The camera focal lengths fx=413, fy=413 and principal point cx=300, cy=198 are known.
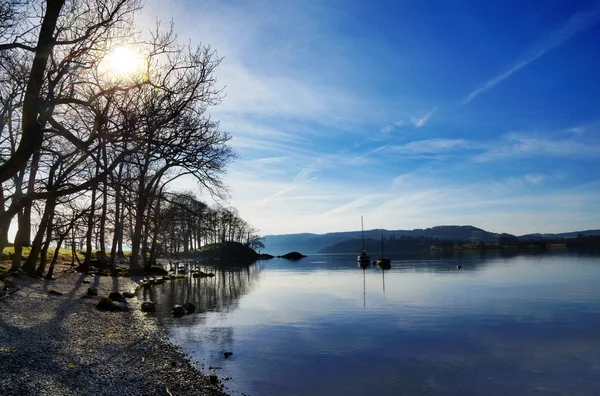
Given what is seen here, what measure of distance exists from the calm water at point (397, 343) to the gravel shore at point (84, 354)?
147 centimetres

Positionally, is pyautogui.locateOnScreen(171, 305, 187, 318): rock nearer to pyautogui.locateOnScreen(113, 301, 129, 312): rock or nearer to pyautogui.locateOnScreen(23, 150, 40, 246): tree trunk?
pyautogui.locateOnScreen(113, 301, 129, 312): rock

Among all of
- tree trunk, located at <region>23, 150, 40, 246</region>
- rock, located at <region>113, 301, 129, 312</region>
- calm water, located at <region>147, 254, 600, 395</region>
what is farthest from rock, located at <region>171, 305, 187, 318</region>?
tree trunk, located at <region>23, 150, 40, 246</region>

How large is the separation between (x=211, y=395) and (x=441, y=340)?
11.8 meters

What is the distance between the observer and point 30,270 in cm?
2717

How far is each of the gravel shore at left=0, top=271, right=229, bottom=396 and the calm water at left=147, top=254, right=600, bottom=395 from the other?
57.9 inches

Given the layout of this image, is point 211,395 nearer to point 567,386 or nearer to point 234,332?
point 234,332

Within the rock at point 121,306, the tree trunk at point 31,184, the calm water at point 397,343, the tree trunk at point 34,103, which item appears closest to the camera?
the tree trunk at point 34,103

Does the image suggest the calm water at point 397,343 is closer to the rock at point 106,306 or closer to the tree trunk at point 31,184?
the rock at point 106,306

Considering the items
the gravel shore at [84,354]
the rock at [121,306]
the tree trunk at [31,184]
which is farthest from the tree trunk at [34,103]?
the rock at [121,306]

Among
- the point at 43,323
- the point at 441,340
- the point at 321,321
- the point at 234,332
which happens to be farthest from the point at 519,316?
the point at 43,323

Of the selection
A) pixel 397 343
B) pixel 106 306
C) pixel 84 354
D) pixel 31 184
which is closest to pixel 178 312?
pixel 106 306

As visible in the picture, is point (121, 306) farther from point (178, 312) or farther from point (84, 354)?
point (84, 354)

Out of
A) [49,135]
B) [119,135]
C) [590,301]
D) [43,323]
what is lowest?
[590,301]

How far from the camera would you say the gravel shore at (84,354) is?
9.48 metres
